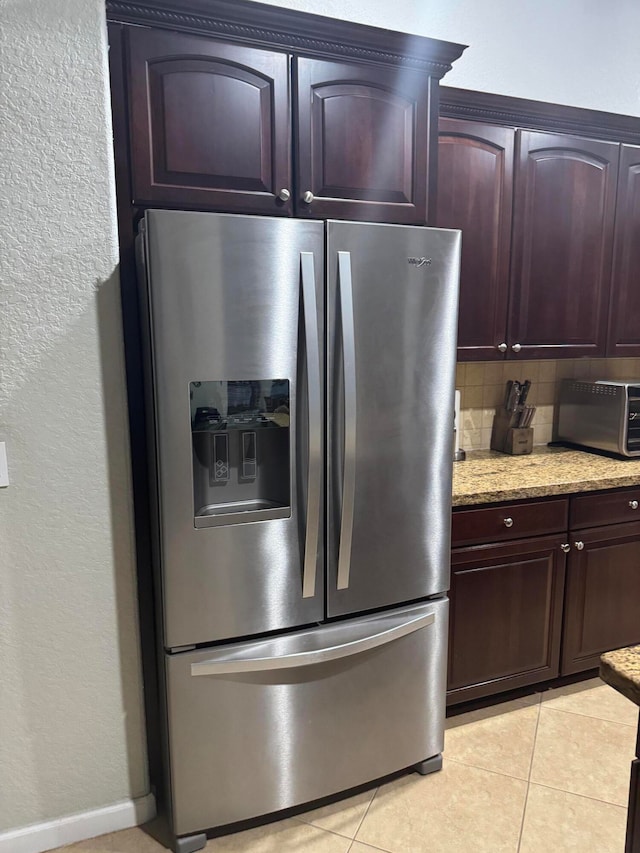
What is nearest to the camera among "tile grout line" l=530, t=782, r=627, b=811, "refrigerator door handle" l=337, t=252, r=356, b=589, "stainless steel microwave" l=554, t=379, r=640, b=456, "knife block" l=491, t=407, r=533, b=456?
"refrigerator door handle" l=337, t=252, r=356, b=589

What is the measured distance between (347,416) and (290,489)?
260 millimetres

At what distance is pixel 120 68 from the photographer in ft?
5.41

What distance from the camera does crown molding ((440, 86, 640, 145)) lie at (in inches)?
94.0

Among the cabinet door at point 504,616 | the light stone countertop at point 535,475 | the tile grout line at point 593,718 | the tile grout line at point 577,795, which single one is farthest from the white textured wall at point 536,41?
the tile grout line at point 577,795

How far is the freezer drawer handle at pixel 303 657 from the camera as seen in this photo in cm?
175

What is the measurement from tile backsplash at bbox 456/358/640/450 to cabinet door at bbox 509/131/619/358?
12.8 inches

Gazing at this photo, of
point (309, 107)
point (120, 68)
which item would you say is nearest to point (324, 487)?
point (309, 107)

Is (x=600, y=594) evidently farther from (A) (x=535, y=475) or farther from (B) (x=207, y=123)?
(B) (x=207, y=123)

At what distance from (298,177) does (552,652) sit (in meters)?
2.03

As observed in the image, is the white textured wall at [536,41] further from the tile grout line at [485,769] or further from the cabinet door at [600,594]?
the tile grout line at [485,769]

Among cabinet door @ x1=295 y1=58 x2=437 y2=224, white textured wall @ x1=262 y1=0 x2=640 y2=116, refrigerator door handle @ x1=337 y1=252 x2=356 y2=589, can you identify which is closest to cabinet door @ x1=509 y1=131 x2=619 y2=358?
white textured wall @ x1=262 y1=0 x2=640 y2=116

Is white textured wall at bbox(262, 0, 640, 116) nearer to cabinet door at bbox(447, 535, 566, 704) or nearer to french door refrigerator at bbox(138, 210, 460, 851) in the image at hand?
french door refrigerator at bbox(138, 210, 460, 851)

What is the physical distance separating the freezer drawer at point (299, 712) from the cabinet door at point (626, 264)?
1572 millimetres

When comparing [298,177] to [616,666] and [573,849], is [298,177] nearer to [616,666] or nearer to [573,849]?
[616,666]
